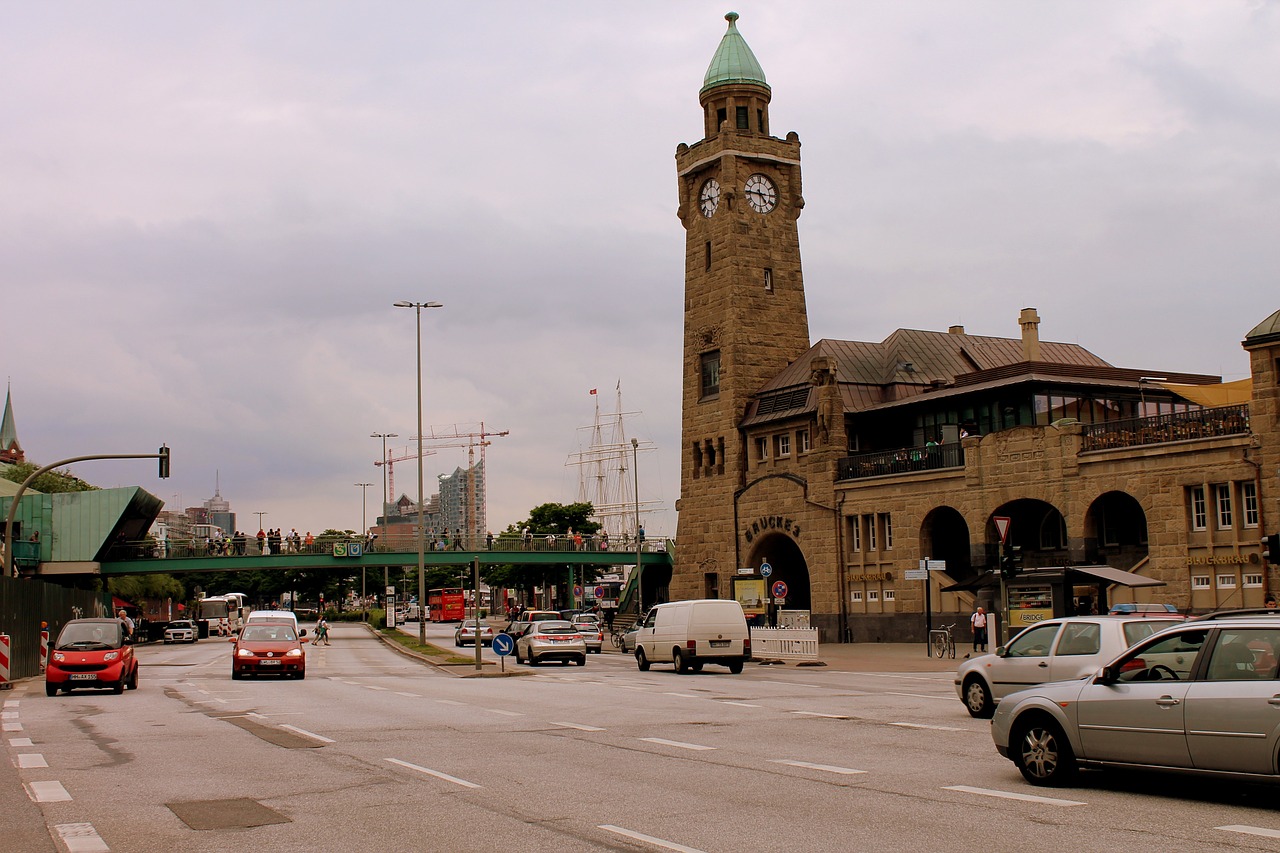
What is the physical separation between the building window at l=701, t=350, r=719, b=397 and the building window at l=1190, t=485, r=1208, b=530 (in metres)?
26.1

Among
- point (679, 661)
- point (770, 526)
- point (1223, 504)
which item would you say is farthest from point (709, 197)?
point (679, 661)

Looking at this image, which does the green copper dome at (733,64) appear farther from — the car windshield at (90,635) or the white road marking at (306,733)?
the white road marking at (306,733)

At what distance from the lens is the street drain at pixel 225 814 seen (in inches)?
394

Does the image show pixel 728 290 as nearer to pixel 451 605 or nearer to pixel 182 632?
pixel 182 632

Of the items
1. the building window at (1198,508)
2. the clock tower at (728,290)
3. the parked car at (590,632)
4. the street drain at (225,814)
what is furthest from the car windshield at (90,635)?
the clock tower at (728,290)

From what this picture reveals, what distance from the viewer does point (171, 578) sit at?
110m

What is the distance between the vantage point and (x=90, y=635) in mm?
27609

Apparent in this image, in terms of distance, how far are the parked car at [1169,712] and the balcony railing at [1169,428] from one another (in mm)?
28848

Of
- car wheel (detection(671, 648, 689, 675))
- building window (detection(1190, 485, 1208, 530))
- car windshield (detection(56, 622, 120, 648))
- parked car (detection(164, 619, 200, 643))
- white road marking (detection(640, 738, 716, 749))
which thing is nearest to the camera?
white road marking (detection(640, 738, 716, 749))

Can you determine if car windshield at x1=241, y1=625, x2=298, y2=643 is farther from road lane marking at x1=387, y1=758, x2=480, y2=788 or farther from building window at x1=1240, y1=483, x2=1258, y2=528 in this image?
building window at x1=1240, y1=483, x2=1258, y2=528

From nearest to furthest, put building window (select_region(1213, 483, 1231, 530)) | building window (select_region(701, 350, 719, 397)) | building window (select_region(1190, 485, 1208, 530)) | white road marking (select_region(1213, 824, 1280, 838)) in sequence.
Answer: white road marking (select_region(1213, 824, 1280, 838)), building window (select_region(1213, 483, 1231, 530)), building window (select_region(1190, 485, 1208, 530)), building window (select_region(701, 350, 719, 397))

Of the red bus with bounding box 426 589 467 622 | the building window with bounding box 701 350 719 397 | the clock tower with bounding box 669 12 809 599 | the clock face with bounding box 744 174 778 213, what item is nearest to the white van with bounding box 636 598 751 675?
the clock tower with bounding box 669 12 809 599

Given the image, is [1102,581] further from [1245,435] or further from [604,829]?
[604,829]

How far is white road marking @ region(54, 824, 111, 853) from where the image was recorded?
8895mm
